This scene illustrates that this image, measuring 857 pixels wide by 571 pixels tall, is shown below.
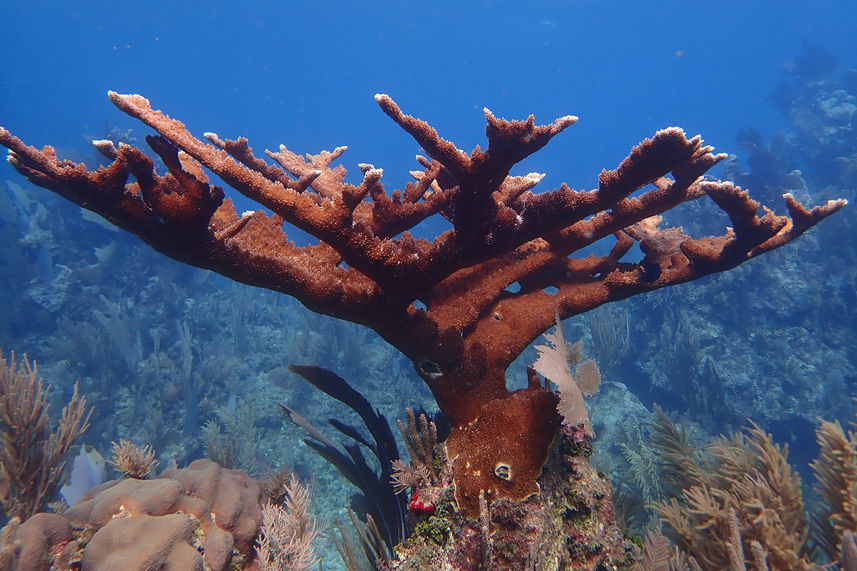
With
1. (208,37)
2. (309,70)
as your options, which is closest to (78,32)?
(208,37)

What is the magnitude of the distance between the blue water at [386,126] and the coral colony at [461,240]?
234 inches

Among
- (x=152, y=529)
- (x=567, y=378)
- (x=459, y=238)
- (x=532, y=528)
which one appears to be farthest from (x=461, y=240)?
(x=152, y=529)

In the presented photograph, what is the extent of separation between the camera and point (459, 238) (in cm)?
213

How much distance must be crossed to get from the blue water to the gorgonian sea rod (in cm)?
596

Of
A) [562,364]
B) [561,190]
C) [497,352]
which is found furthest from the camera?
[497,352]

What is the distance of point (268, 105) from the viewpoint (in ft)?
383

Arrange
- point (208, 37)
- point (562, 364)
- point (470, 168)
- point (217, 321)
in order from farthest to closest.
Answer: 1. point (208, 37)
2. point (217, 321)
3. point (562, 364)
4. point (470, 168)

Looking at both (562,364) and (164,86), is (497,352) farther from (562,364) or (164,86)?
(164,86)

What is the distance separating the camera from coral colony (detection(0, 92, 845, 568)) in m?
1.80

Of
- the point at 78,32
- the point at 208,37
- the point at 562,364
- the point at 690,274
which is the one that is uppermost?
the point at 78,32

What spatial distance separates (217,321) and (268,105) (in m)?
123

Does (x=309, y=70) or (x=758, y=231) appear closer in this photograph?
(x=758, y=231)

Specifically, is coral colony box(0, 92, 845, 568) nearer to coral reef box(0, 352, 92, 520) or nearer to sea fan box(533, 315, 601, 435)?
sea fan box(533, 315, 601, 435)

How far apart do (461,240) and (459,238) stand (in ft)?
0.06
